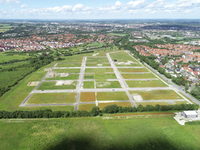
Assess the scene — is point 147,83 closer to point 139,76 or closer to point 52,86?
point 139,76

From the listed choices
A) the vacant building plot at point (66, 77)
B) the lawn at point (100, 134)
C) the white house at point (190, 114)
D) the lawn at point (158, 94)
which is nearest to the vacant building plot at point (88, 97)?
the lawn at point (100, 134)

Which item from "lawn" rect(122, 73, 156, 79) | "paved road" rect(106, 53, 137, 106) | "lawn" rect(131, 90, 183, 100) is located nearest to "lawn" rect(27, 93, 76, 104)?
"paved road" rect(106, 53, 137, 106)

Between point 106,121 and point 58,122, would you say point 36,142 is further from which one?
point 106,121

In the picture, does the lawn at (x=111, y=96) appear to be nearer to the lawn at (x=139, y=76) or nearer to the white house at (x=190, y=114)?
the white house at (x=190, y=114)

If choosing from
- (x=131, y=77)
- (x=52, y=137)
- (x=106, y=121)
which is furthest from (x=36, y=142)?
(x=131, y=77)

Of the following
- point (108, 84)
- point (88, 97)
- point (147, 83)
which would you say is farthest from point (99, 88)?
point (147, 83)

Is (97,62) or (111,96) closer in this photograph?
(111,96)

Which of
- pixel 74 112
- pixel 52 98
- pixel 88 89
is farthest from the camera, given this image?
pixel 88 89

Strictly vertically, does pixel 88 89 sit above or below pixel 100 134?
above

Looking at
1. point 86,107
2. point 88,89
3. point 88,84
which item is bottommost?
point 86,107
